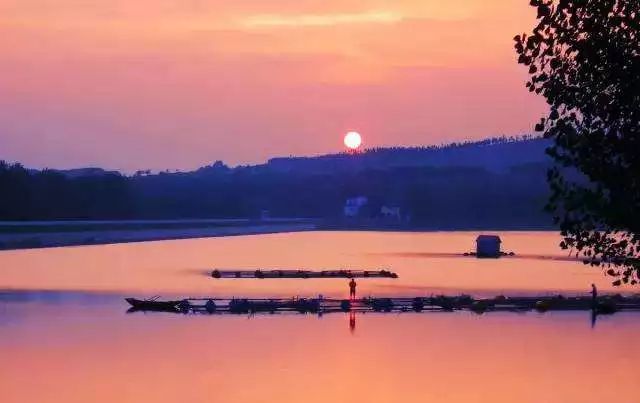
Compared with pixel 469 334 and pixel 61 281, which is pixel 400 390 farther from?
pixel 61 281

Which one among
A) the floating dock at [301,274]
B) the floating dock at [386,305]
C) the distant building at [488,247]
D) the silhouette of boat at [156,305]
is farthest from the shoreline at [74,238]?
the floating dock at [386,305]

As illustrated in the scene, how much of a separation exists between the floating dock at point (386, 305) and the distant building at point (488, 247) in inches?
2907

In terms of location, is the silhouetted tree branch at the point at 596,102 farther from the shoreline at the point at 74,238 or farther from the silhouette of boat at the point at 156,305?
the shoreline at the point at 74,238

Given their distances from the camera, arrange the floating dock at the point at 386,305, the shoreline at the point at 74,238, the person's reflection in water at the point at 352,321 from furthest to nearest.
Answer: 1. the shoreline at the point at 74,238
2. the floating dock at the point at 386,305
3. the person's reflection in water at the point at 352,321

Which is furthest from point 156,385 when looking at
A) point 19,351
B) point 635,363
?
point 635,363

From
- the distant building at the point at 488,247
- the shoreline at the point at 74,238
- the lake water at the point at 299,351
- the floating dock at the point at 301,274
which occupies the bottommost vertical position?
the lake water at the point at 299,351

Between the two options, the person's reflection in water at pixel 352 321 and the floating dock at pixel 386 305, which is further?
the floating dock at pixel 386 305

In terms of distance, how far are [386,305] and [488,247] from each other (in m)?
79.9

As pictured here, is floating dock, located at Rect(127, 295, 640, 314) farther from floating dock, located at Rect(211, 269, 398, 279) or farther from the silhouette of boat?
floating dock, located at Rect(211, 269, 398, 279)

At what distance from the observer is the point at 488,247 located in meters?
151

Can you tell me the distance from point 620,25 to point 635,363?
30316 millimetres

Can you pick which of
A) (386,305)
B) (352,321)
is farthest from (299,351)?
(386,305)

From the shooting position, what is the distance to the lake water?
41531 millimetres

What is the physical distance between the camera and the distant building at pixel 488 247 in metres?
150
